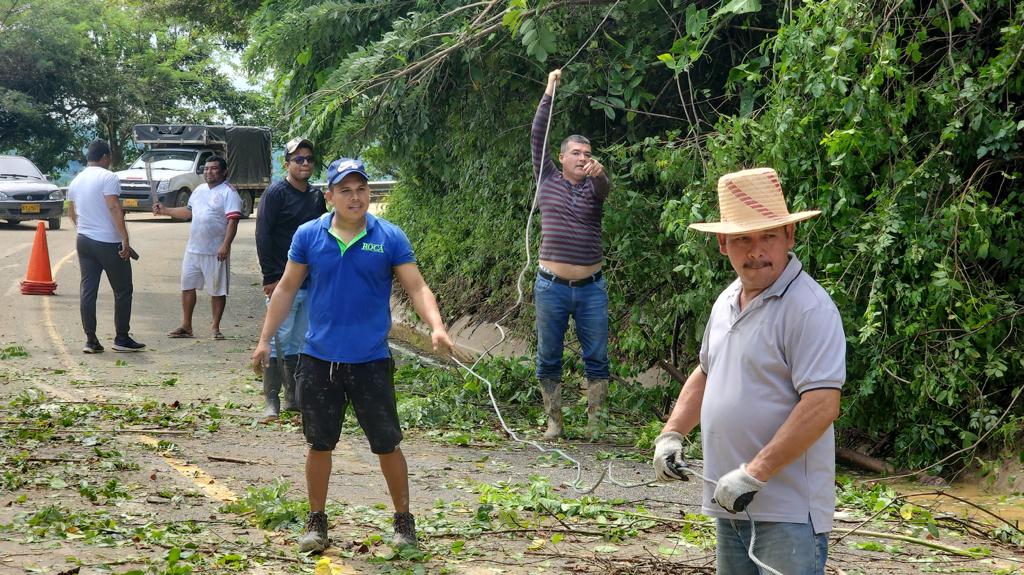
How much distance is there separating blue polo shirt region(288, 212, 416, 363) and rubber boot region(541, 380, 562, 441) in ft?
9.57

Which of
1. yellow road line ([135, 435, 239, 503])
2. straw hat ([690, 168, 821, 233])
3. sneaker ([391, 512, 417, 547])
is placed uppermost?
straw hat ([690, 168, 821, 233])

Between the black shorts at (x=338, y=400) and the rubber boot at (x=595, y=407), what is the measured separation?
303 cm

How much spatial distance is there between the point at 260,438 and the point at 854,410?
4.02 m

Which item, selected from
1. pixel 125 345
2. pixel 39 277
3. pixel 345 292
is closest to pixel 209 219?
pixel 125 345

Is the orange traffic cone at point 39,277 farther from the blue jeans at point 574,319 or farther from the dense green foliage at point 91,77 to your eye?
the dense green foliage at point 91,77

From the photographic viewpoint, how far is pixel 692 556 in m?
5.43

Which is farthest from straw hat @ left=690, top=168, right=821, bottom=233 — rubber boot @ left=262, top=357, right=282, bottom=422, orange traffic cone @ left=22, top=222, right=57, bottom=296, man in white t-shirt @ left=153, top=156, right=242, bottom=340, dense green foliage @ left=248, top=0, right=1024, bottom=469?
orange traffic cone @ left=22, top=222, right=57, bottom=296

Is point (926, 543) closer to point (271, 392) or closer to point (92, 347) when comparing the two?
point (271, 392)

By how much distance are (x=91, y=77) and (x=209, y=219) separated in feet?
133

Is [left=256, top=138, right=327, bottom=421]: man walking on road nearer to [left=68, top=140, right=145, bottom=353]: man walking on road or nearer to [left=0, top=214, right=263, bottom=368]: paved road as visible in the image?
[left=0, top=214, right=263, bottom=368]: paved road

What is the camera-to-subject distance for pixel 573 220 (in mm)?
8039

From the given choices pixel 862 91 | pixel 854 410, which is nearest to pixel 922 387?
pixel 854 410

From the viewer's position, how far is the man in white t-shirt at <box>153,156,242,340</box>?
40.0 feet

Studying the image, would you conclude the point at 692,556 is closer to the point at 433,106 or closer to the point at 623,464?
the point at 623,464
